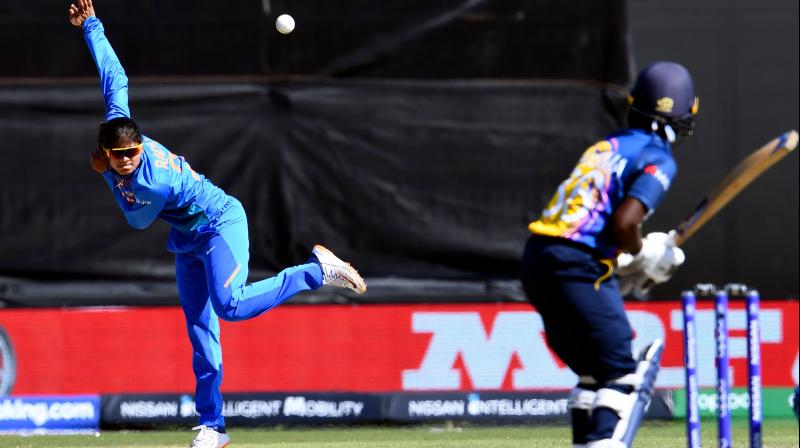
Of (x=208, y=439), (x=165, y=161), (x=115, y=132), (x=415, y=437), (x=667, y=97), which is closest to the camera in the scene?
(x=667, y=97)

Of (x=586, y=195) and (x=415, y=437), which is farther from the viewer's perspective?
(x=415, y=437)

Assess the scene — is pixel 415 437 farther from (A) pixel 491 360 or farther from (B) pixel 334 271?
(B) pixel 334 271

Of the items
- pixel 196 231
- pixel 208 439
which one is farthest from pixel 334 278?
pixel 208 439

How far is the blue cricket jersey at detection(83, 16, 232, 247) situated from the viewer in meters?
5.91

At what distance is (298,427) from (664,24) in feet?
12.3

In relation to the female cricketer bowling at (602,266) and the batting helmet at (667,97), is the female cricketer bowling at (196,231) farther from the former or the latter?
the batting helmet at (667,97)

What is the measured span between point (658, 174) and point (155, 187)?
7.89 ft

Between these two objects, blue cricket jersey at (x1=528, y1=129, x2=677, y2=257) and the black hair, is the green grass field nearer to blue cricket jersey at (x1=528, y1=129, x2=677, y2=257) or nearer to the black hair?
the black hair

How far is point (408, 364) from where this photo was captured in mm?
8906

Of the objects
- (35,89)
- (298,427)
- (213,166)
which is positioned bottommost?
(298,427)

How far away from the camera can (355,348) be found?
350 inches

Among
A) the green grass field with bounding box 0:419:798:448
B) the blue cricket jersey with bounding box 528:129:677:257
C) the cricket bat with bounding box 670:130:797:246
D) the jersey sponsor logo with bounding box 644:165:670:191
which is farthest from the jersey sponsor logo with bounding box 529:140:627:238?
the green grass field with bounding box 0:419:798:448

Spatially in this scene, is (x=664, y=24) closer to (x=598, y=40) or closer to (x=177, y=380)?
(x=598, y=40)

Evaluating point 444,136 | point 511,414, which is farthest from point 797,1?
point 511,414
